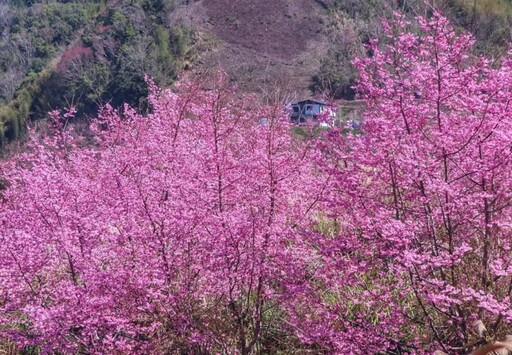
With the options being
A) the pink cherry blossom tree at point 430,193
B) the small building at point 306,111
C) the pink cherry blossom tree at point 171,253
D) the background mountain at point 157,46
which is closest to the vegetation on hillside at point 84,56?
the background mountain at point 157,46

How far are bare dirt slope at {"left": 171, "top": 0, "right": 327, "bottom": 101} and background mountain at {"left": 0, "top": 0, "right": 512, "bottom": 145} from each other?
0.08m

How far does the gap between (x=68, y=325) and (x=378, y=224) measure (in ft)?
7.60

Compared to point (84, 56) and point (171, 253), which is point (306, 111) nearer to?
point (171, 253)

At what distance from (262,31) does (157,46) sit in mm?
10272

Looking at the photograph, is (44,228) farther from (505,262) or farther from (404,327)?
(505,262)

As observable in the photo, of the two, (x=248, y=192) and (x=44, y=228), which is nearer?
(x=248, y=192)

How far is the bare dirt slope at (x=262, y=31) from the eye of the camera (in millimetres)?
38531

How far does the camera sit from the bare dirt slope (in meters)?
38.5

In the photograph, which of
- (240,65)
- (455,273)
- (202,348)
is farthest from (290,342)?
(240,65)

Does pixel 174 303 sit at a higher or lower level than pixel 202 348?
higher

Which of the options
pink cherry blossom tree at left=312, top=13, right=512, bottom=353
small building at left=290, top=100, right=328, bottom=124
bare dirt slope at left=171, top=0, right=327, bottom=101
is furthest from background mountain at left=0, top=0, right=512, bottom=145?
pink cherry blossom tree at left=312, top=13, right=512, bottom=353

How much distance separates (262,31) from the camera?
44.6m

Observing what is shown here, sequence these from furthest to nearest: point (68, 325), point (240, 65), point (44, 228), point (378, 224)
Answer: point (240, 65) → point (44, 228) → point (68, 325) → point (378, 224)

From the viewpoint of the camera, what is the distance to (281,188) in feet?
14.6
